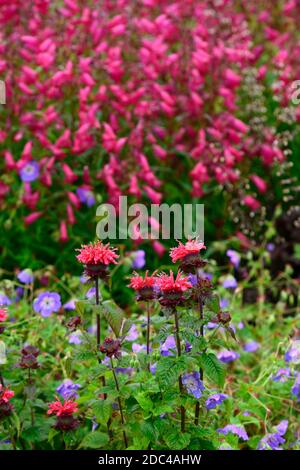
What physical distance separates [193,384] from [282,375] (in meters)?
0.72

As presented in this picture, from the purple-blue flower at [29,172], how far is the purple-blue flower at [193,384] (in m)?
Answer: 1.85

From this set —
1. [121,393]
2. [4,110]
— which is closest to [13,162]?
[4,110]

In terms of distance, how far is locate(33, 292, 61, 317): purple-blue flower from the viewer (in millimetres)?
3076

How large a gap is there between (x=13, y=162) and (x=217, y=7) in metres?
1.31

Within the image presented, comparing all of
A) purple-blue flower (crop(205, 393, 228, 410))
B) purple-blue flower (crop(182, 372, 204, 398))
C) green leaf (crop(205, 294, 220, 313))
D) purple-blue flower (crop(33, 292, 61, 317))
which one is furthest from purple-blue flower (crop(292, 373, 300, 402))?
purple-blue flower (crop(33, 292, 61, 317))

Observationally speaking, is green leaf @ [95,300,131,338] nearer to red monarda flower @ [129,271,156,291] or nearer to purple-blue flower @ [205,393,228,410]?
red monarda flower @ [129,271,156,291]

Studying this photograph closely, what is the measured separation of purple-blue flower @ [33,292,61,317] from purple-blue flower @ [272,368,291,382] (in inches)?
30.1

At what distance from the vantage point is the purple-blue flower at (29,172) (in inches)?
160

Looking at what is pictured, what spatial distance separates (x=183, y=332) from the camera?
7.52 ft

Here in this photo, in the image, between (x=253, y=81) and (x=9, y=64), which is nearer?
(x=9, y=64)

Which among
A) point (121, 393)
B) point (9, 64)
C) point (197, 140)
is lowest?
point (121, 393)

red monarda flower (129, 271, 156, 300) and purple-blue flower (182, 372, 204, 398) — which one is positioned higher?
red monarda flower (129, 271, 156, 300)
